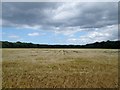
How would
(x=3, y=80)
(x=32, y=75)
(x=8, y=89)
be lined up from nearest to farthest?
(x=8, y=89)
(x=3, y=80)
(x=32, y=75)

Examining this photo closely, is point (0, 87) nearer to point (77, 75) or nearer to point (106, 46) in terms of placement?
point (77, 75)

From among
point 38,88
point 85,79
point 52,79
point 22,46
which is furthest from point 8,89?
point 22,46

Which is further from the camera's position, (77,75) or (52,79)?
(77,75)

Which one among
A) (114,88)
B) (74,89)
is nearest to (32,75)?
(74,89)

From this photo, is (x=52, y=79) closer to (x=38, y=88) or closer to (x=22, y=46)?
(x=38, y=88)

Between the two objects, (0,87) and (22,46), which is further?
(22,46)

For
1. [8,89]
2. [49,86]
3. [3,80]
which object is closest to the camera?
[8,89]

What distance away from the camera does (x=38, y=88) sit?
16.1 meters

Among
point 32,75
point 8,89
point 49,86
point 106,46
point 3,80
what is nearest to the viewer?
point 8,89

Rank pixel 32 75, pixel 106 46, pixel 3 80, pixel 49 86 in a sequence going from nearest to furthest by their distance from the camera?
1. pixel 49 86
2. pixel 3 80
3. pixel 32 75
4. pixel 106 46

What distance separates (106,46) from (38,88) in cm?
6650

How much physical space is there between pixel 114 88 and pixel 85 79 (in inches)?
130

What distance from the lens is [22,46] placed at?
80.6 m

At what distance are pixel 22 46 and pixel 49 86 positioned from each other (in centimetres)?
6519
